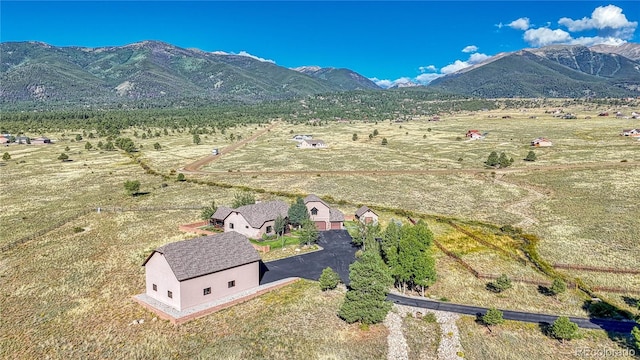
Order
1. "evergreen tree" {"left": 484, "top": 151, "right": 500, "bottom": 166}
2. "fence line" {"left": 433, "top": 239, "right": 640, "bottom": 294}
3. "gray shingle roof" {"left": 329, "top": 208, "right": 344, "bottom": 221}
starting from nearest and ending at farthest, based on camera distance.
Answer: "fence line" {"left": 433, "top": 239, "right": 640, "bottom": 294}
"gray shingle roof" {"left": 329, "top": 208, "right": 344, "bottom": 221}
"evergreen tree" {"left": 484, "top": 151, "right": 500, "bottom": 166}

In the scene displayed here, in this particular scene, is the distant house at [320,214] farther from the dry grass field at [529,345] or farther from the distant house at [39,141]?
the distant house at [39,141]

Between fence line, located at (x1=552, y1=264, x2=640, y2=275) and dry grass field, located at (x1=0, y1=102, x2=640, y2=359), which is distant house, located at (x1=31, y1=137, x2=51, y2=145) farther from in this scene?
fence line, located at (x1=552, y1=264, x2=640, y2=275)

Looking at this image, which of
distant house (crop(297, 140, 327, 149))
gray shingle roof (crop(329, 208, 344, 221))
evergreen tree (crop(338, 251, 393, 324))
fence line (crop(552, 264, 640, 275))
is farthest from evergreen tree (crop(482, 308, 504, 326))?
distant house (crop(297, 140, 327, 149))

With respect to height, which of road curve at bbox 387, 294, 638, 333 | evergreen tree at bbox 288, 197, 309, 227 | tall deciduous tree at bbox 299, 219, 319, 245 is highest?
evergreen tree at bbox 288, 197, 309, 227

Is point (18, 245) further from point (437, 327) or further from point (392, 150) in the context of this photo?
point (392, 150)

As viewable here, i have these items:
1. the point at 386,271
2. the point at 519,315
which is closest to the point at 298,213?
the point at 386,271

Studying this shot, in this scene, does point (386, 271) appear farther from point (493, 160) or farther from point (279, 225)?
point (493, 160)
